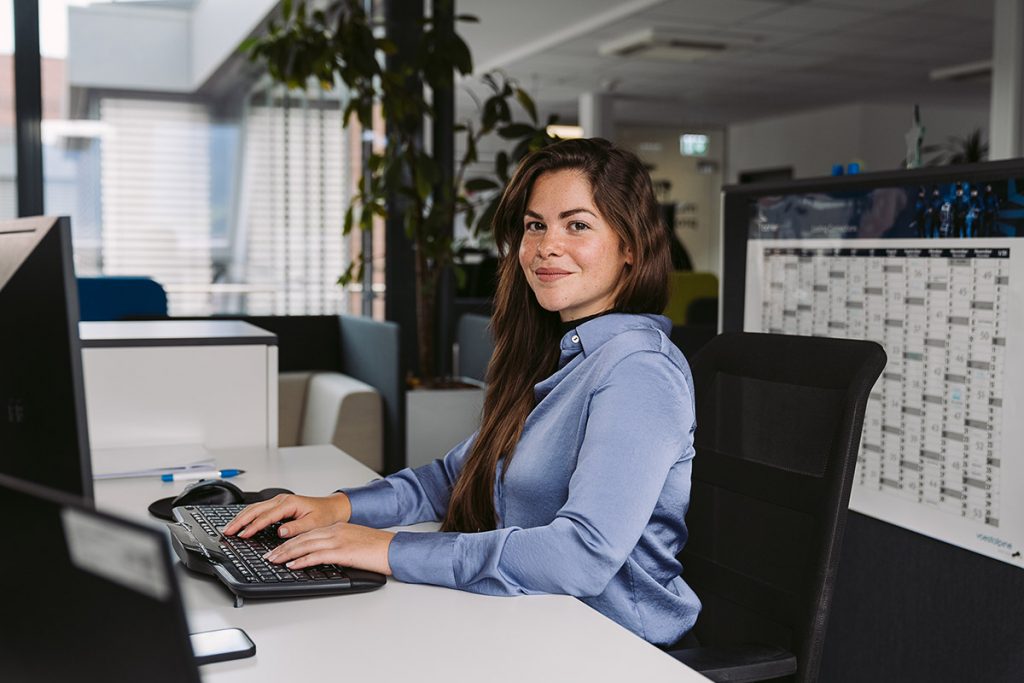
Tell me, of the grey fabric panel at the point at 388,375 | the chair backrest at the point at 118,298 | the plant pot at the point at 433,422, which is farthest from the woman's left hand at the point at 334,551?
the chair backrest at the point at 118,298

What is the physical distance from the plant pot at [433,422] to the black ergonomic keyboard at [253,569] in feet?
7.76

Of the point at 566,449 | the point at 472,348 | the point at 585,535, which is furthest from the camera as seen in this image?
the point at 472,348

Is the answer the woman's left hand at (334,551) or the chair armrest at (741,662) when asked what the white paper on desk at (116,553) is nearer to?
the woman's left hand at (334,551)

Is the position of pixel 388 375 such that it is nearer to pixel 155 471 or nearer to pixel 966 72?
pixel 155 471

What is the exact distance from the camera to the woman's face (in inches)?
57.8

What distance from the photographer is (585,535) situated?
3.90 feet

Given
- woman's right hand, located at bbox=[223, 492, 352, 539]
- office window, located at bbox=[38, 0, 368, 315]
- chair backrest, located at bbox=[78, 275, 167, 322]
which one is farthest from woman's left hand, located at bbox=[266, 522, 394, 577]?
office window, located at bbox=[38, 0, 368, 315]

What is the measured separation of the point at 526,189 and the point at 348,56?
258 centimetres

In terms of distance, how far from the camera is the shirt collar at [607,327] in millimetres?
1403

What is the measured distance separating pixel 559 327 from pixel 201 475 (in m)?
0.78

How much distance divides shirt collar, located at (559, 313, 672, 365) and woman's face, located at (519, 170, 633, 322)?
70mm

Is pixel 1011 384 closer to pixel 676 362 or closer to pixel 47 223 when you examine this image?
pixel 676 362

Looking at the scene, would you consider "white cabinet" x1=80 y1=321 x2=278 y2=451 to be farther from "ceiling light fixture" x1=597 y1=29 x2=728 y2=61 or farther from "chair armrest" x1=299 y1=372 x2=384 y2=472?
"ceiling light fixture" x1=597 y1=29 x2=728 y2=61

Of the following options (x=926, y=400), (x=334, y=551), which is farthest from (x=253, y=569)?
(x=926, y=400)
